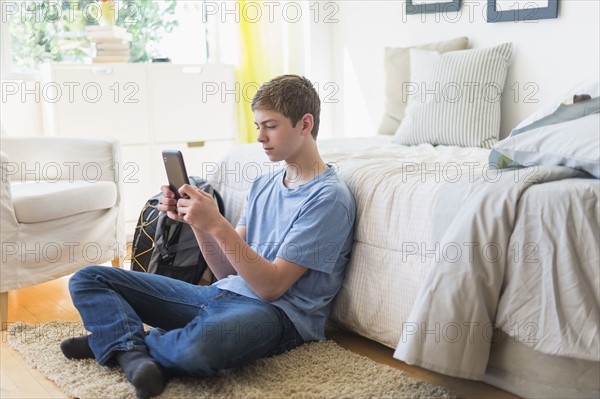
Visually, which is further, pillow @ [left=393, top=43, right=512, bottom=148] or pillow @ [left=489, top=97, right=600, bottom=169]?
pillow @ [left=393, top=43, right=512, bottom=148]

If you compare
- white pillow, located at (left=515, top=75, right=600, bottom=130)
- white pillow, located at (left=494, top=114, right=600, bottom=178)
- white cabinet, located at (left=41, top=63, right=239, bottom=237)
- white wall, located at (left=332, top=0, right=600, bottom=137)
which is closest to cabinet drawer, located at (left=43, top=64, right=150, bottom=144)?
white cabinet, located at (left=41, top=63, right=239, bottom=237)

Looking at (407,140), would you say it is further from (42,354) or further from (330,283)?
(42,354)

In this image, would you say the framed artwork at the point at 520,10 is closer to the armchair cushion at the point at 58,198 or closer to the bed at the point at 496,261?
the bed at the point at 496,261

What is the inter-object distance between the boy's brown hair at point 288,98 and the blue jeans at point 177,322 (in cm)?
51

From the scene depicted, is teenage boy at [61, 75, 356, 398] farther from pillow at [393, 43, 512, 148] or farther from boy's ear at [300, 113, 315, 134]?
pillow at [393, 43, 512, 148]

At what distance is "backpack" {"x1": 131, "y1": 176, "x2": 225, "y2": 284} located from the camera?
8.83ft

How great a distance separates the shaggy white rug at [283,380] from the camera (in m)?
1.85

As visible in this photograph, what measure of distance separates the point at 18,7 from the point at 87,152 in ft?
4.69

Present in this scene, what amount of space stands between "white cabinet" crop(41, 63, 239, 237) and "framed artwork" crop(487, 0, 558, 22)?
1521 mm

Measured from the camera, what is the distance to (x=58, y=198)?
2684 millimetres

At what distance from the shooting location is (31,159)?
309cm

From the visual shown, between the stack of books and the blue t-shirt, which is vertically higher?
the stack of books

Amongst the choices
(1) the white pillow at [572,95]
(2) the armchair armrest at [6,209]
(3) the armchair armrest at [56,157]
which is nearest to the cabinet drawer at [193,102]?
(3) the armchair armrest at [56,157]

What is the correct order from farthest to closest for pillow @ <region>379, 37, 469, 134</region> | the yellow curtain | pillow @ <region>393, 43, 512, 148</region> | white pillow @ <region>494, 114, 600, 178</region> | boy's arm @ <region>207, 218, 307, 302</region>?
1. the yellow curtain
2. pillow @ <region>379, 37, 469, 134</region>
3. pillow @ <region>393, 43, 512, 148</region>
4. boy's arm @ <region>207, 218, 307, 302</region>
5. white pillow @ <region>494, 114, 600, 178</region>
